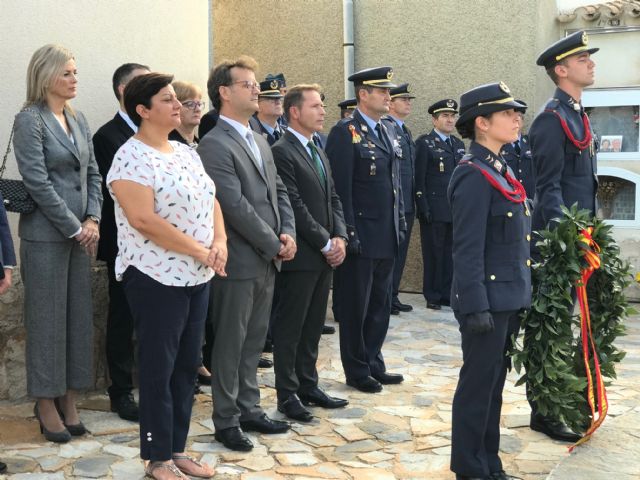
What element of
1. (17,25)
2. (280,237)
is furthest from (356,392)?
(17,25)

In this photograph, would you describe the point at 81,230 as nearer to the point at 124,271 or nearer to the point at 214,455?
the point at 124,271

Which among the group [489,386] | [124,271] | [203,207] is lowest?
[489,386]

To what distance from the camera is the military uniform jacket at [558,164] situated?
209 inches

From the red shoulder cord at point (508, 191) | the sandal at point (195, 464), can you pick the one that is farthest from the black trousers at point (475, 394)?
the sandal at point (195, 464)

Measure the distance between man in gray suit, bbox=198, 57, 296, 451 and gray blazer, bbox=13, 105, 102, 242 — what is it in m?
0.70

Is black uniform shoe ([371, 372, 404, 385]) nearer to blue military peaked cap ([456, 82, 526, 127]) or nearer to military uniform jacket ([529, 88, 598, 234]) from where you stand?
military uniform jacket ([529, 88, 598, 234])

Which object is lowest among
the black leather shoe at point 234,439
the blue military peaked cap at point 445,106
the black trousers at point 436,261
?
the black leather shoe at point 234,439

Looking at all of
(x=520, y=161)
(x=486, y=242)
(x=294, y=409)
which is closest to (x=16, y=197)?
(x=294, y=409)

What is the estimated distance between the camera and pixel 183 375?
4.39 m

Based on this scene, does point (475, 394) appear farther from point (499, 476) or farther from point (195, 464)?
point (195, 464)

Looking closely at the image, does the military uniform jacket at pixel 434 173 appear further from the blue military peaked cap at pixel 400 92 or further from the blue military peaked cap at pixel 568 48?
the blue military peaked cap at pixel 568 48

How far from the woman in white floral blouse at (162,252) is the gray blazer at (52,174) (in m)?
0.75

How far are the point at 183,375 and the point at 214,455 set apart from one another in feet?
1.99

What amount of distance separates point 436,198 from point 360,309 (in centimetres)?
371
